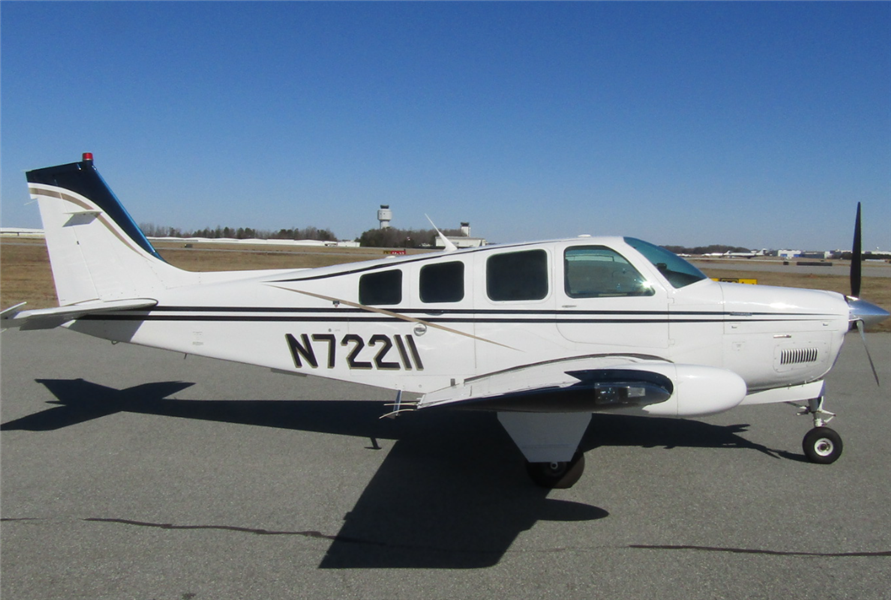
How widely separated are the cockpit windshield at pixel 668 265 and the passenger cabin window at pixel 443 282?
155 centimetres

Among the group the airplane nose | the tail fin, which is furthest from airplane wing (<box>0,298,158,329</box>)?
the airplane nose

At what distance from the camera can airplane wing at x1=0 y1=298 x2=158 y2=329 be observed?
564 cm

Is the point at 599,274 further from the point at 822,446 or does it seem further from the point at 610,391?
the point at 822,446

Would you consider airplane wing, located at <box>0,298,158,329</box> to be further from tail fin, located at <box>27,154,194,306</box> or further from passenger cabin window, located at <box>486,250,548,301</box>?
passenger cabin window, located at <box>486,250,548,301</box>

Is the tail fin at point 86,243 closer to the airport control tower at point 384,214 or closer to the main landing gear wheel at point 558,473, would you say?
the main landing gear wheel at point 558,473

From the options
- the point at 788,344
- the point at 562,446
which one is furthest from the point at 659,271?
the point at 562,446

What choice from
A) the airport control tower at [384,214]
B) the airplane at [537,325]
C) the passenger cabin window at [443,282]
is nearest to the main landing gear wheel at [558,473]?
the airplane at [537,325]

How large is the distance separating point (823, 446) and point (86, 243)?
765 centimetres

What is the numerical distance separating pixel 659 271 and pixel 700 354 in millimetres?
800

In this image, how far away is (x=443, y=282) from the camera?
5.43 m

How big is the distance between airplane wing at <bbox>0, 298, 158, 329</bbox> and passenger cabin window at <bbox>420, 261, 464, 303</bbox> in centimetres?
292

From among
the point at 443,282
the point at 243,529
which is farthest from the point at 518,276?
the point at 243,529

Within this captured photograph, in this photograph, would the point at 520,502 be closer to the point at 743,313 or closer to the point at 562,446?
the point at 562,446

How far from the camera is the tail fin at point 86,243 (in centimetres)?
646
